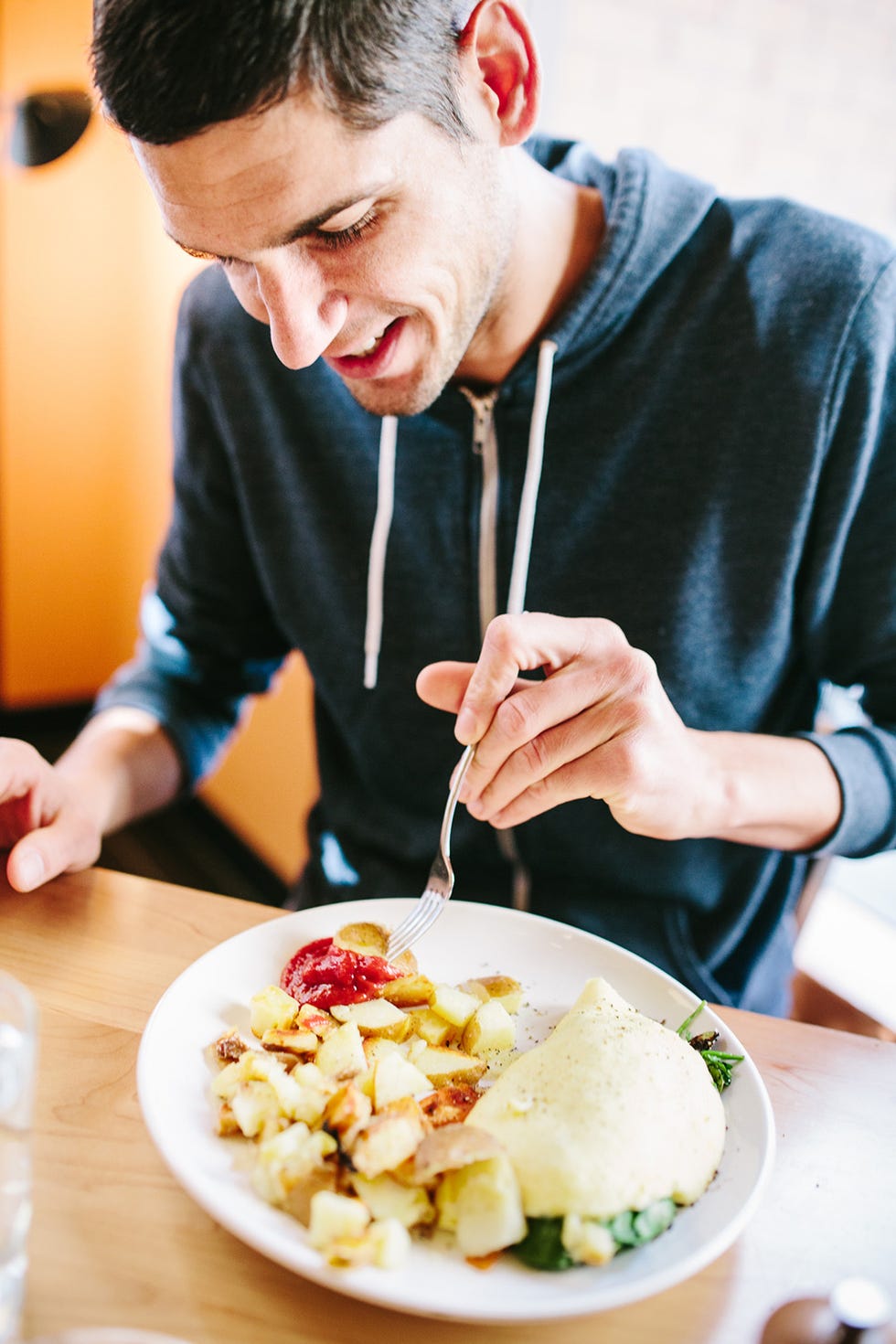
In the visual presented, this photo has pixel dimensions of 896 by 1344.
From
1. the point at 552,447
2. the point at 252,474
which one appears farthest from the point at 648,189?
the point at 252,474

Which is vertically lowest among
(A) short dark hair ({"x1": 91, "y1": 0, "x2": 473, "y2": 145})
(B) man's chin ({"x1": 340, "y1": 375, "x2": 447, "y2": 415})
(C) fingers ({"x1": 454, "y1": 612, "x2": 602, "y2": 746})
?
(C) fingers ({"x1": 454, "y1": 612, "x2": 602, "y2": 746})

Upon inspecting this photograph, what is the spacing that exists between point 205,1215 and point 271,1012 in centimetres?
17

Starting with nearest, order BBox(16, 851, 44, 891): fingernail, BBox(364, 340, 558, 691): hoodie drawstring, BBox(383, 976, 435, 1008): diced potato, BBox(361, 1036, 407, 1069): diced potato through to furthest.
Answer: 1. BBox(361, 1036, 407, 1069): diced potato
2. BBox(383, 976, 435, 1008): diced potato
3. BBox(16, 851, 44, 891): fingernail
4. BBox(364, 340, 558, 691): hoodie drawstring

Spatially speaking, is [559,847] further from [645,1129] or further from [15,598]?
[15,598]

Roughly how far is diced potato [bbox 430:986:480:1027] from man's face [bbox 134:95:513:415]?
60 centimetres

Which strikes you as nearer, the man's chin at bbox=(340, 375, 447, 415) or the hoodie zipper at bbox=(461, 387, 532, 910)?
the man's chin at bbox=(340, 375, 447, 415)

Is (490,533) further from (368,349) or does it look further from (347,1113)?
(347,1113)

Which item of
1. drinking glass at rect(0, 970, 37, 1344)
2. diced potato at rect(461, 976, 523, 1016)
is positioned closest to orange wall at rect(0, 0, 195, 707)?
diced potato at rect(461, 976, 523, 1016)

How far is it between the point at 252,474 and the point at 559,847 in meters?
0.68

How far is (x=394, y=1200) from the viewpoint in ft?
2.15

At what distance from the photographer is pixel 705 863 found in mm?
1322

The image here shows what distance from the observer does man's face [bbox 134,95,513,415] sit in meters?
0.83

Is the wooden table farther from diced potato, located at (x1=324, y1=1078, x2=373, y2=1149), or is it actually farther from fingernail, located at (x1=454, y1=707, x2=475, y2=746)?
fingernail, located at (x1=454, y1=707, x2=475, y2=746)

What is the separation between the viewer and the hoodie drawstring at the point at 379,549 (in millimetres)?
1354
